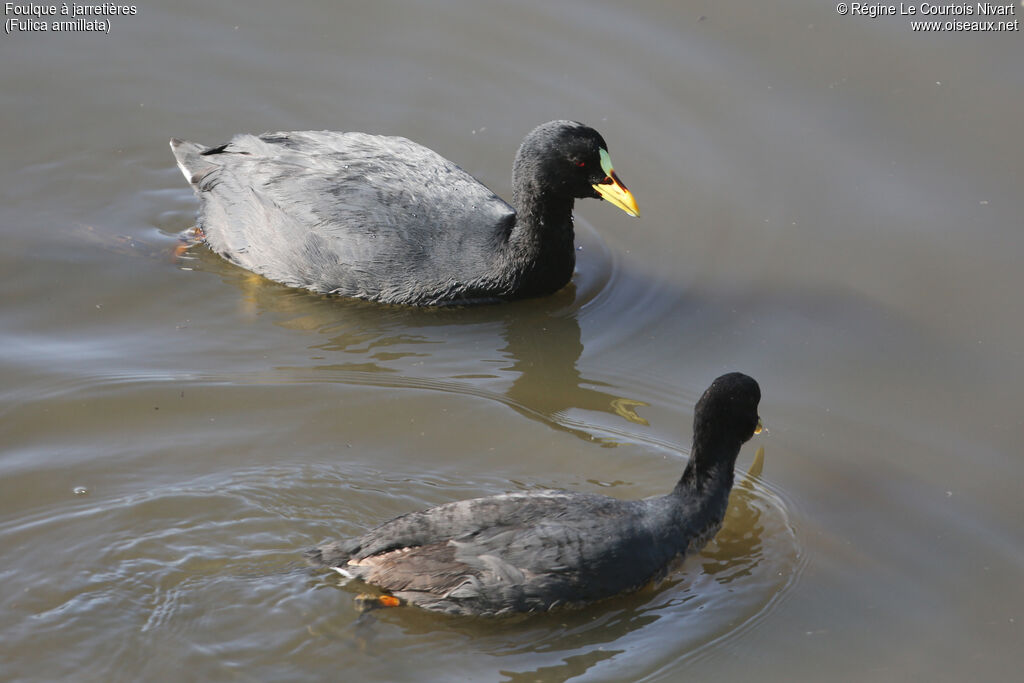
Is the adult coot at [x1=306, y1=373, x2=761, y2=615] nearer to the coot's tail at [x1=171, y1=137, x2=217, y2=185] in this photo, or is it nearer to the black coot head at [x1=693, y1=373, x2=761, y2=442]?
the black coot head at [x1=693, y1=373, x2=761, y2=442]

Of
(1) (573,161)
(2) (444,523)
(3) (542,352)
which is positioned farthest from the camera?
(1) (573,161)

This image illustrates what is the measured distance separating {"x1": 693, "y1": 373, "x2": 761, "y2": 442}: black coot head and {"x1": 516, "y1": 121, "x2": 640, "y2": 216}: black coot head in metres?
1.89

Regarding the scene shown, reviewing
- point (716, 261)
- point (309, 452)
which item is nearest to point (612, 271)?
point (716, 261)

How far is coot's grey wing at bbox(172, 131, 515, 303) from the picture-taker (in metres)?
7.38

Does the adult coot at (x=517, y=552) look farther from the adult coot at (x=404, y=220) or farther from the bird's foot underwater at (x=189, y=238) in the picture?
the bird's foot underwater at (x=189, y=238)

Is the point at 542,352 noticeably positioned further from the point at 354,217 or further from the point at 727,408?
the point at 727,408

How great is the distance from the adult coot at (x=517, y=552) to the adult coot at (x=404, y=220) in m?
2.25

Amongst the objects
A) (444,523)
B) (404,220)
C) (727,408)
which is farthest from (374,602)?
(404,220)

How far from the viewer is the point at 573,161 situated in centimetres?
736

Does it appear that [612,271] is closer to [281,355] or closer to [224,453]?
[281,355]

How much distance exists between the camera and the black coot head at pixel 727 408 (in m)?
5.64

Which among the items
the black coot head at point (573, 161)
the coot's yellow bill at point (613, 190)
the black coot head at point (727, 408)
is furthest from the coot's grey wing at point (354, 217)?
the black coot head at point (727, 408)

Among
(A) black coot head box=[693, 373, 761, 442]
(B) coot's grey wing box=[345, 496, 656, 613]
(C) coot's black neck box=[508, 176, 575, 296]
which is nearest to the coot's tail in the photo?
(C) coot's black neck box=[508, 176, 575, 296]

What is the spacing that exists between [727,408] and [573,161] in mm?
2237
